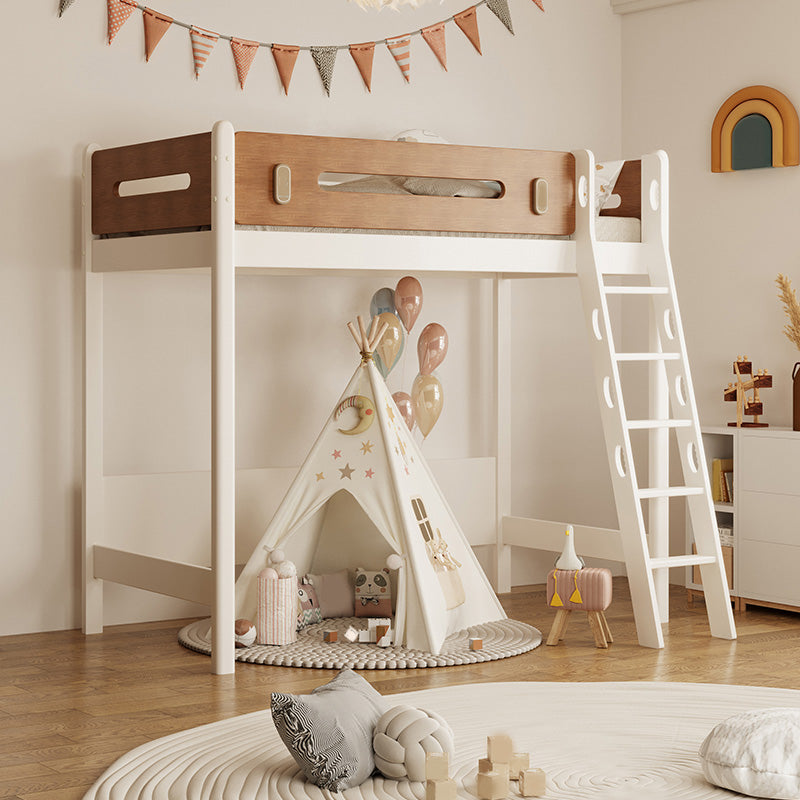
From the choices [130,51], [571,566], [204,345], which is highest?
[130,51]

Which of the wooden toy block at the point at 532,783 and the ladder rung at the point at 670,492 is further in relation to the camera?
the ladder rung at the point at 670,492

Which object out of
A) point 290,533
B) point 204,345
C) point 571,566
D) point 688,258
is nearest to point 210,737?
point 290,533

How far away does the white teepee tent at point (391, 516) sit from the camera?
3967mm

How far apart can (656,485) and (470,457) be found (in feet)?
3.09

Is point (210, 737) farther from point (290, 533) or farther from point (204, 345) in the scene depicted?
point (204, 345)

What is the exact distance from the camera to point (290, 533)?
4.13 m

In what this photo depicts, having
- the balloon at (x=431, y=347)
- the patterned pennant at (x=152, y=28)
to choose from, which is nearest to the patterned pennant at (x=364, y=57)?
the patterned pennant at (x=152, y=28)

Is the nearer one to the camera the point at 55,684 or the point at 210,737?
the point at 210,737

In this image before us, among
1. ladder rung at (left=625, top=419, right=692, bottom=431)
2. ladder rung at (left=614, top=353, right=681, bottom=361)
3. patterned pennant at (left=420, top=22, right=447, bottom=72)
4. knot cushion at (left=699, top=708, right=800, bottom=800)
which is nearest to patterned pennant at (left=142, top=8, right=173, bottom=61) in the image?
patterned pennant at (left=420, top=22, right=447, bottom=72)

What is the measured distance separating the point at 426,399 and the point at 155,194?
50.7 inches

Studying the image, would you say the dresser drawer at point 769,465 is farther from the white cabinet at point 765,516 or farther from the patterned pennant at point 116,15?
the patterned pennant at point 116,15

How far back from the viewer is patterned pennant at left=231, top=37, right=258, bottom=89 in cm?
461

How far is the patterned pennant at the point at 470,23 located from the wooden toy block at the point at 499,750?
3.13 m

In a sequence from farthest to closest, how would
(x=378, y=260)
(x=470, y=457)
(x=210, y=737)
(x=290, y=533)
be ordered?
(x=470, y=457)
(x=290, y=533)
(x=378, y=260)
(x=210, y=737)
